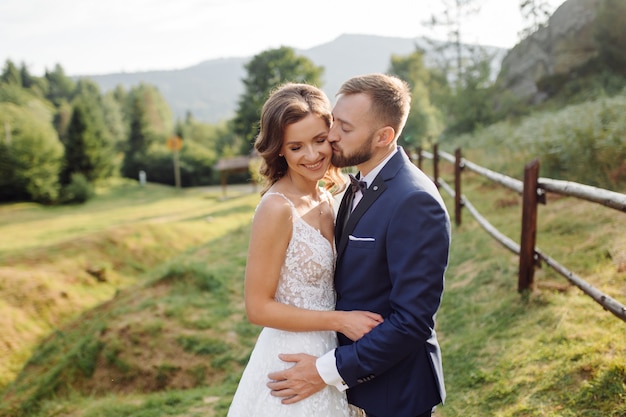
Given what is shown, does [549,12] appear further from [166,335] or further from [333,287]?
[333,287]

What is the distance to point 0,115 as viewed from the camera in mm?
39500

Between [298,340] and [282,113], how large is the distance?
3.52 feet

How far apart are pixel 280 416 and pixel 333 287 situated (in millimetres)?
664

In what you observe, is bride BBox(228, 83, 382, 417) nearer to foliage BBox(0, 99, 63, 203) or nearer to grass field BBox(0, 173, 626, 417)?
grass field BBox(0, 173, 626, 417)

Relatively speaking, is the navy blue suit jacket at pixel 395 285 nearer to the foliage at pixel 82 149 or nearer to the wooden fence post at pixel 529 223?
the wooden fence post at pixel 529 223

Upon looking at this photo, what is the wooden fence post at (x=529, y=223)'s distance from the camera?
4664 mm

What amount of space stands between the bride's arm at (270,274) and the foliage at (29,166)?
3748 centimetres

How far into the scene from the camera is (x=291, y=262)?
7.40ft

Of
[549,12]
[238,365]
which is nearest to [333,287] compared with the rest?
[238,365]

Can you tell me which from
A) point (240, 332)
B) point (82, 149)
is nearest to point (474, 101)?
point (240, 332)

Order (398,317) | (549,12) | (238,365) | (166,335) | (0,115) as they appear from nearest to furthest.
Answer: (398,317), (238,365), (166,335), (549,12), (0,115)

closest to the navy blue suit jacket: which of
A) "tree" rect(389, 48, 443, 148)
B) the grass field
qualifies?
the grass field

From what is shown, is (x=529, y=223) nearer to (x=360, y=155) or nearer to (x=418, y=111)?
(x=360, y=155)

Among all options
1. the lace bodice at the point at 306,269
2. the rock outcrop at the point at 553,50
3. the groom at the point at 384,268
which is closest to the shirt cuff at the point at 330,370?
the groom at the point at 384,268
